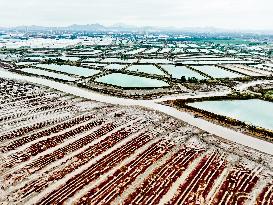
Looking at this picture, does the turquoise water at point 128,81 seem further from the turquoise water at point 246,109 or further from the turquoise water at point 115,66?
the turquoise water at point 246,109

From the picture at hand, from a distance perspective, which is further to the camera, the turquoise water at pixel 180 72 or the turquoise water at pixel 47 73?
the turquoise water at pixel 180 72

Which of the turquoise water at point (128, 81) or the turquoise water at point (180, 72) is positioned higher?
the turquoise water at point (128, 81)

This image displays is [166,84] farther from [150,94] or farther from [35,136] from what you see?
[35,136]

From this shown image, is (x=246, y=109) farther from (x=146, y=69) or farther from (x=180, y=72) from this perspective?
(x=146, y=69)

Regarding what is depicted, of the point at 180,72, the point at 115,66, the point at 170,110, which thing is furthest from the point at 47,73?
the point at 170,110

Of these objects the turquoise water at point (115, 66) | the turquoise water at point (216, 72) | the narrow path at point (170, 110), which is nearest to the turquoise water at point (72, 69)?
the turquoise water at point (115, 66)
